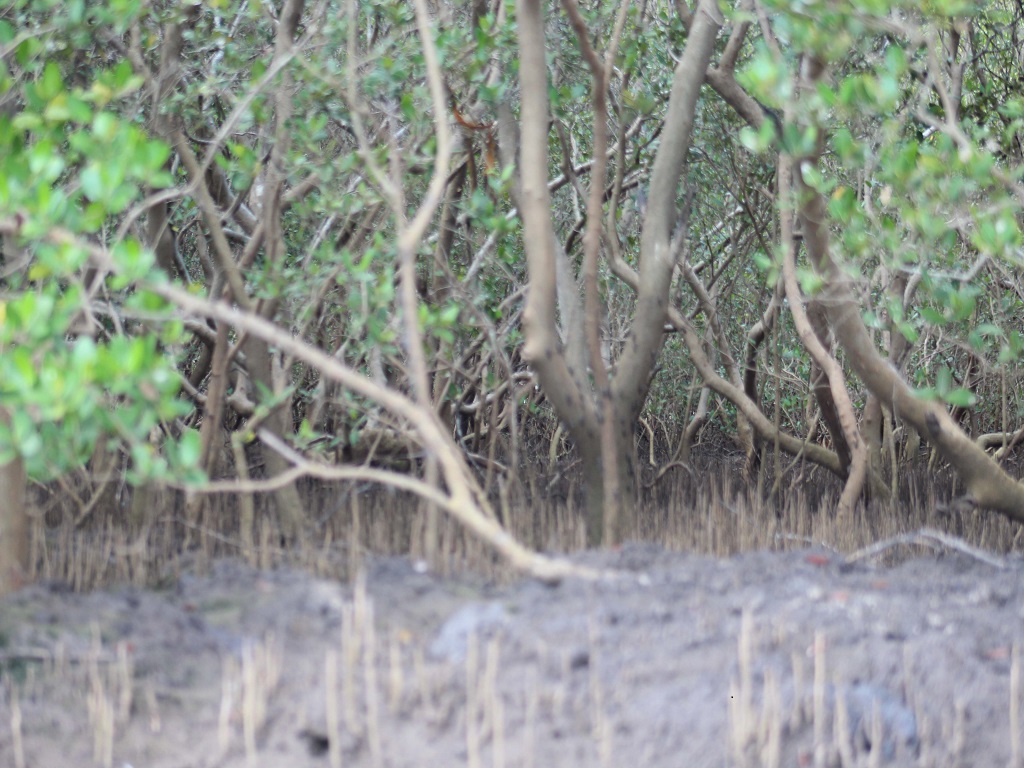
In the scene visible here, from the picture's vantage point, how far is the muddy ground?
181 cm

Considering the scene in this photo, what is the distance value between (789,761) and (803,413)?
6801mm

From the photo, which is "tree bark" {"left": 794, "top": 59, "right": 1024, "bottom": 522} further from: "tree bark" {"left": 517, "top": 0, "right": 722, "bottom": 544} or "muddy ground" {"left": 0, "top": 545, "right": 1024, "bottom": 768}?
"muddy ground" {"left": 0, "top": 545, "right": 1024, "bottom": 768}

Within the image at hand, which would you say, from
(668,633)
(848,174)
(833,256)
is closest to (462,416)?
(848,174)

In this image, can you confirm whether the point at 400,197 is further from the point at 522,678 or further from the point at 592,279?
the point at 522,678

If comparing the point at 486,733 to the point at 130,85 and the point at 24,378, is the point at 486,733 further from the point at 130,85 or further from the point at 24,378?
the point at 130,85

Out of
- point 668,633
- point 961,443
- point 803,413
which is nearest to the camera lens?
point 668,633

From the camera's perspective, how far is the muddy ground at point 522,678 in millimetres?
1812

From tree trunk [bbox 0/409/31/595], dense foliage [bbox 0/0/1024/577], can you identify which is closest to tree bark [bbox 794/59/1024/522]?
dense foliage [bbox 0/0/1024/577]

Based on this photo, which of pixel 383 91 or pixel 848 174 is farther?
pixel 848 174

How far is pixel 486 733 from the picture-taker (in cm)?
184

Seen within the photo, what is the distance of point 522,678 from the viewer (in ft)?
6.51

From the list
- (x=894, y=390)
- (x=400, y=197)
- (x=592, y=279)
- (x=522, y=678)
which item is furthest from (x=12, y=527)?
(x=894, y=390)

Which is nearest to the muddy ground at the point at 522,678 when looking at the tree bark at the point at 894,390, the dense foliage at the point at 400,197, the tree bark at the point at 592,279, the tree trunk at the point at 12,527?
the tree trunk at the point at 12,527

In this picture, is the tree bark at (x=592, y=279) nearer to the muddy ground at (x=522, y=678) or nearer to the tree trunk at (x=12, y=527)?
the muddy ground at (x=522, y=678)
